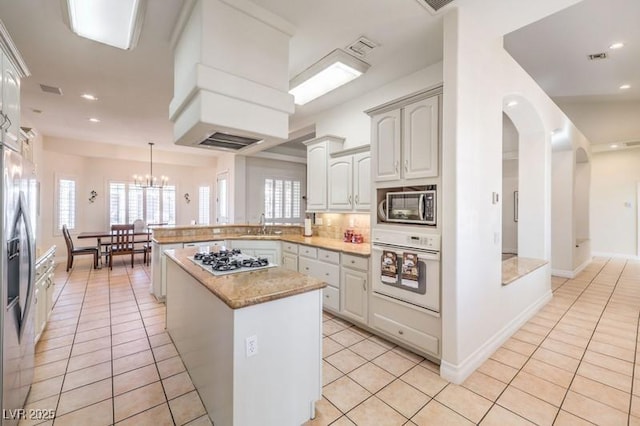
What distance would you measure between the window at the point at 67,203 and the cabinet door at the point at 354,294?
25.1ft

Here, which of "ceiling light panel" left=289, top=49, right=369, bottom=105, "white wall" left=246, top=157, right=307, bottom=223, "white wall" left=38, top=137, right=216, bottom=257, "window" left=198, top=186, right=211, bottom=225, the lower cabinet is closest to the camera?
the lower cabinet

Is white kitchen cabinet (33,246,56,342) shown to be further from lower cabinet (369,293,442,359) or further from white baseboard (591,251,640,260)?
white baseboard (591,251,640,260)

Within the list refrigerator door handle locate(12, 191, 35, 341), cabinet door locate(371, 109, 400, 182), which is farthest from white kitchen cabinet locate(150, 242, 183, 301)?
→ cabinet door locate(371, 109, 400, 182)

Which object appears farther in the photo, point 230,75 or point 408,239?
point 408,239

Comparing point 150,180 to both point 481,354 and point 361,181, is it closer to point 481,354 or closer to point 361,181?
Answer: point 361,181

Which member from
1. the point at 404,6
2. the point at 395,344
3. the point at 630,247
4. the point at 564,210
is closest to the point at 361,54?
the point at 404,6

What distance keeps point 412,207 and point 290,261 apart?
2.15m

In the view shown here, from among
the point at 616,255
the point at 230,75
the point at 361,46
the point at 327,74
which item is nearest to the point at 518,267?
the point at 361,46

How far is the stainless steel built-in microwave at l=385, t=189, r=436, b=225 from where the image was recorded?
2.56 meters

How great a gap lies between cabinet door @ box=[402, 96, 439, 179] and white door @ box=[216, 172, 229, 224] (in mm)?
6203

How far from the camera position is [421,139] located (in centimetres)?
257

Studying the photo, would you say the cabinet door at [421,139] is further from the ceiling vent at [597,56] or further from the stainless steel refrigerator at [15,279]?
the ceiling vent at [597,56]

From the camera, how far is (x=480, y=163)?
251 centimetres

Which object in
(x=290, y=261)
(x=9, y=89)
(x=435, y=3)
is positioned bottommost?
(x=290, y=261)
